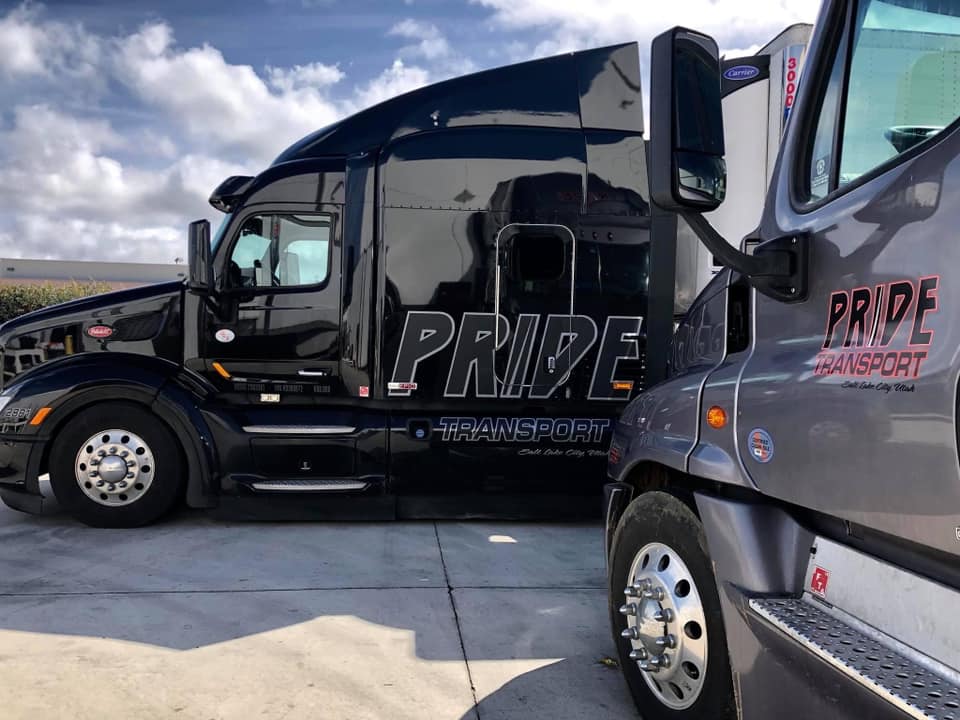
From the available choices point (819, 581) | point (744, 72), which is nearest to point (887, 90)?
point (819, 581)

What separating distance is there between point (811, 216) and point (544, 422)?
3.92 metres

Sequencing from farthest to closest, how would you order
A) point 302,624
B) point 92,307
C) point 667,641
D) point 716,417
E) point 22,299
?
point 22,299
point 92,307
point 302,624
point 667,641
point 716,417

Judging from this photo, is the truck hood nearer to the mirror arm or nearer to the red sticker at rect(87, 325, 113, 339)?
the red sticker at rect(87, 325, 113, 339)

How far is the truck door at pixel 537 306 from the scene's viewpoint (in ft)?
19.6

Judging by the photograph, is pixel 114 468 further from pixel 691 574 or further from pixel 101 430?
pixel 691 574

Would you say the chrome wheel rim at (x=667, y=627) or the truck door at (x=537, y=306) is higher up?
the truck door at (x=537, y=306)

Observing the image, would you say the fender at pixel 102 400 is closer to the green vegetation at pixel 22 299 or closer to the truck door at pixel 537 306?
the truck door at pixel 537 306

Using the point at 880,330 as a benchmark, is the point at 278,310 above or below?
above

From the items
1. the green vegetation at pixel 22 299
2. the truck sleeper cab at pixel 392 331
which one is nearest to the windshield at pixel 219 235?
the truck sleeper cab at pixel 392 331

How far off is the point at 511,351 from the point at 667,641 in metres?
3.43

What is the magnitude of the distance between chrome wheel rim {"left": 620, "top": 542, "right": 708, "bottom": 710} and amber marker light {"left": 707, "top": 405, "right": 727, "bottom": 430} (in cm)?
50

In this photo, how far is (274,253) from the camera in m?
6.11

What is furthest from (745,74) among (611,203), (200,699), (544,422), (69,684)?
(69,684)

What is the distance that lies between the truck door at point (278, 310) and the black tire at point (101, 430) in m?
0.61
